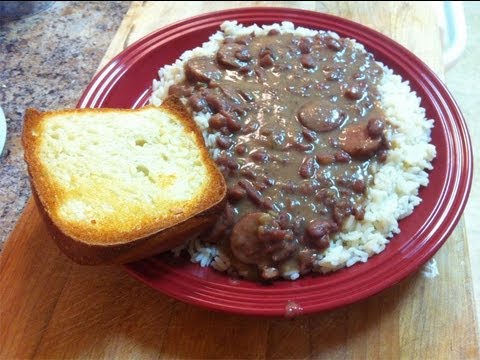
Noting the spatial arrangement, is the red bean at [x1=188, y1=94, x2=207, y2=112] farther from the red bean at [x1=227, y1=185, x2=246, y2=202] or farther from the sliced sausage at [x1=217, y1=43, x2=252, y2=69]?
the red bean at [x1=227, y1=185, x2=246, y2=202]

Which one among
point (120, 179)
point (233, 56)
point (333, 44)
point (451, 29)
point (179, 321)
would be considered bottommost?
point (179, 321)

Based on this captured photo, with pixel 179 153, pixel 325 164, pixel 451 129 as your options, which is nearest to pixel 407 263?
pixel 325 164

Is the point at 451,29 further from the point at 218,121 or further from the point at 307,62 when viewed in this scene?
the point at 218,121

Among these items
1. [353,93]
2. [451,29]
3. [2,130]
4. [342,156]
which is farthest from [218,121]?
[451,29]

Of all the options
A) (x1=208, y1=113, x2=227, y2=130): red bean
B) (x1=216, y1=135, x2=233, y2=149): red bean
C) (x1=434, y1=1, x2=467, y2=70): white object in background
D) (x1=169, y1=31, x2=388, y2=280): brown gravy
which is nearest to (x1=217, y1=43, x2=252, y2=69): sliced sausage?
(x1=169, y1=31, x2=388, y2=280): brown gravy

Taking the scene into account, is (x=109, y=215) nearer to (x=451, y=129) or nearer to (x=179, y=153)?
(x=179, y=153)

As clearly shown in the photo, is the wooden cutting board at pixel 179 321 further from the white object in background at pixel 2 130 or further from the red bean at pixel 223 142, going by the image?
the red bean at pixel 223 142

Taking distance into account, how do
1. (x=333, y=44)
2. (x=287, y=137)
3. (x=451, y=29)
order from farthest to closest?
(x=451, y=29), (x=333, y=44), (x=287, y=137)
